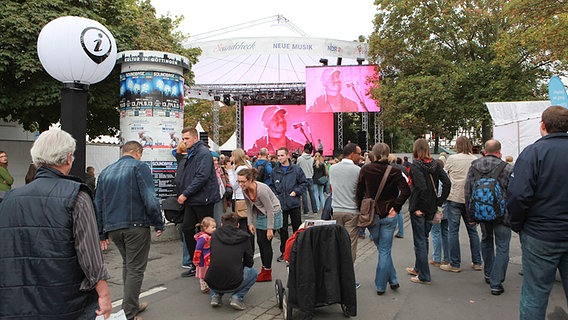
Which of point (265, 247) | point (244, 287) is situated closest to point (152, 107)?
point (265, 247)

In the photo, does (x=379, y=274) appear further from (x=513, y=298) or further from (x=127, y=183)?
(x=127, y=183)

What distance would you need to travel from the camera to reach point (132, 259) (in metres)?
4.21

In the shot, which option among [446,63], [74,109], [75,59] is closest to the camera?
[75,59]

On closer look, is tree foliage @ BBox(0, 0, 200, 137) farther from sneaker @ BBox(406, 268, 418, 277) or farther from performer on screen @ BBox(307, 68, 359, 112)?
performer on screen @ BBox(307, 68, 359, 112)

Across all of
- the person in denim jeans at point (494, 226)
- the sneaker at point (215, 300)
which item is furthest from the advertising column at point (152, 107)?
the person in denim jeans at point (494, 226)

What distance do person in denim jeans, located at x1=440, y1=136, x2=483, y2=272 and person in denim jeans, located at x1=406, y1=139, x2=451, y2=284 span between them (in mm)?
449

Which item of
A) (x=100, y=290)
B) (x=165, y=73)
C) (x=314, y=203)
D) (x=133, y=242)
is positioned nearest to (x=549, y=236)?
(x=100, y=290)

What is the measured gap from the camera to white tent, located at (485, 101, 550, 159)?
11695mm

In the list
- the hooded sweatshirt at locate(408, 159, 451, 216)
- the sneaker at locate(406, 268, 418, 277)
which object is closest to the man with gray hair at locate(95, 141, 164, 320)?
the hooded sweatshirt at locate(408, 159, 451, 216)

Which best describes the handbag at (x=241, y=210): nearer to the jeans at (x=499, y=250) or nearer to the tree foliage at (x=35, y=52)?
the jeans at (x=499, y=250)

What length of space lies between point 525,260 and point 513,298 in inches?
80.5

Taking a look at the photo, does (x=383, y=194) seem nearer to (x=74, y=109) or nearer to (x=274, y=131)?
(x=74, y=109)

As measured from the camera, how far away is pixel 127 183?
4168 millimetres

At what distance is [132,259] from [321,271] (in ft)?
6.25
